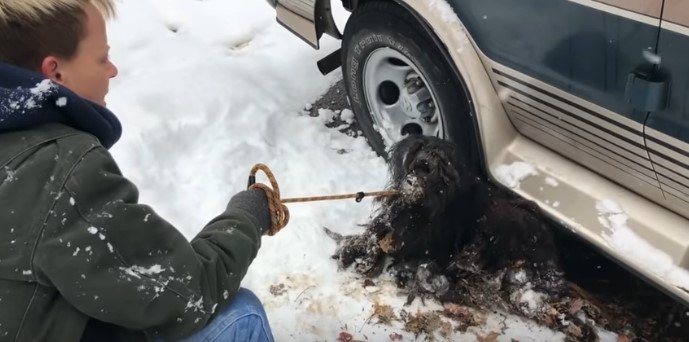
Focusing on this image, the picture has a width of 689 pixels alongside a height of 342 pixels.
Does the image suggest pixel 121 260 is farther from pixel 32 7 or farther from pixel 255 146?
pixel 255 146

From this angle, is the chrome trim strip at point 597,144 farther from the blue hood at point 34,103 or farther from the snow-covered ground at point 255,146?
the blue hood at point 34,103

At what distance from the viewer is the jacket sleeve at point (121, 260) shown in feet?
4.40

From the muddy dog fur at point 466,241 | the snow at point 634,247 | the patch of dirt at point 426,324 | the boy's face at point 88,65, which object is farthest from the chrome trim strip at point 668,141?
the boy's face at point 88,65

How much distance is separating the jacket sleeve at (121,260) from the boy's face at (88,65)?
248 millimetres

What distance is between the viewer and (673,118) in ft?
6.48

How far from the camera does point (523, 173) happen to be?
8.56 ft

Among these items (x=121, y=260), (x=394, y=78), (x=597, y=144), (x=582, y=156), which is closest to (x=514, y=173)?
(x=582, y=156)

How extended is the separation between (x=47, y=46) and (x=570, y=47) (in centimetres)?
160

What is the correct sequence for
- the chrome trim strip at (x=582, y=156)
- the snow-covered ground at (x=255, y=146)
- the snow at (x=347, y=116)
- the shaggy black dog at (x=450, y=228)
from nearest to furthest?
the chrome trim strip at (x=582, y=156) < the shaggy black dog at (x=450, y=228) < the snow-covered ground at (x=255, y=146) < the snow at (x=347, y=116)

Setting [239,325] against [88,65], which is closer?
[88,65]

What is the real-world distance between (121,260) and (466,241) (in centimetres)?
166

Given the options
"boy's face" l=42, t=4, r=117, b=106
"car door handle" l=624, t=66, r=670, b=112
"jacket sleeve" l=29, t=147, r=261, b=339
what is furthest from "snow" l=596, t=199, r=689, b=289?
"boy's face" l=42, t=4, r=117, b=106

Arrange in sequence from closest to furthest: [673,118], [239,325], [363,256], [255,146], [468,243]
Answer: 1. [239,325]
2. [673,118]
3. [468,243]
4. [363,256]
5. [255,146]

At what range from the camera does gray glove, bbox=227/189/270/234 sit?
77.0 inches
